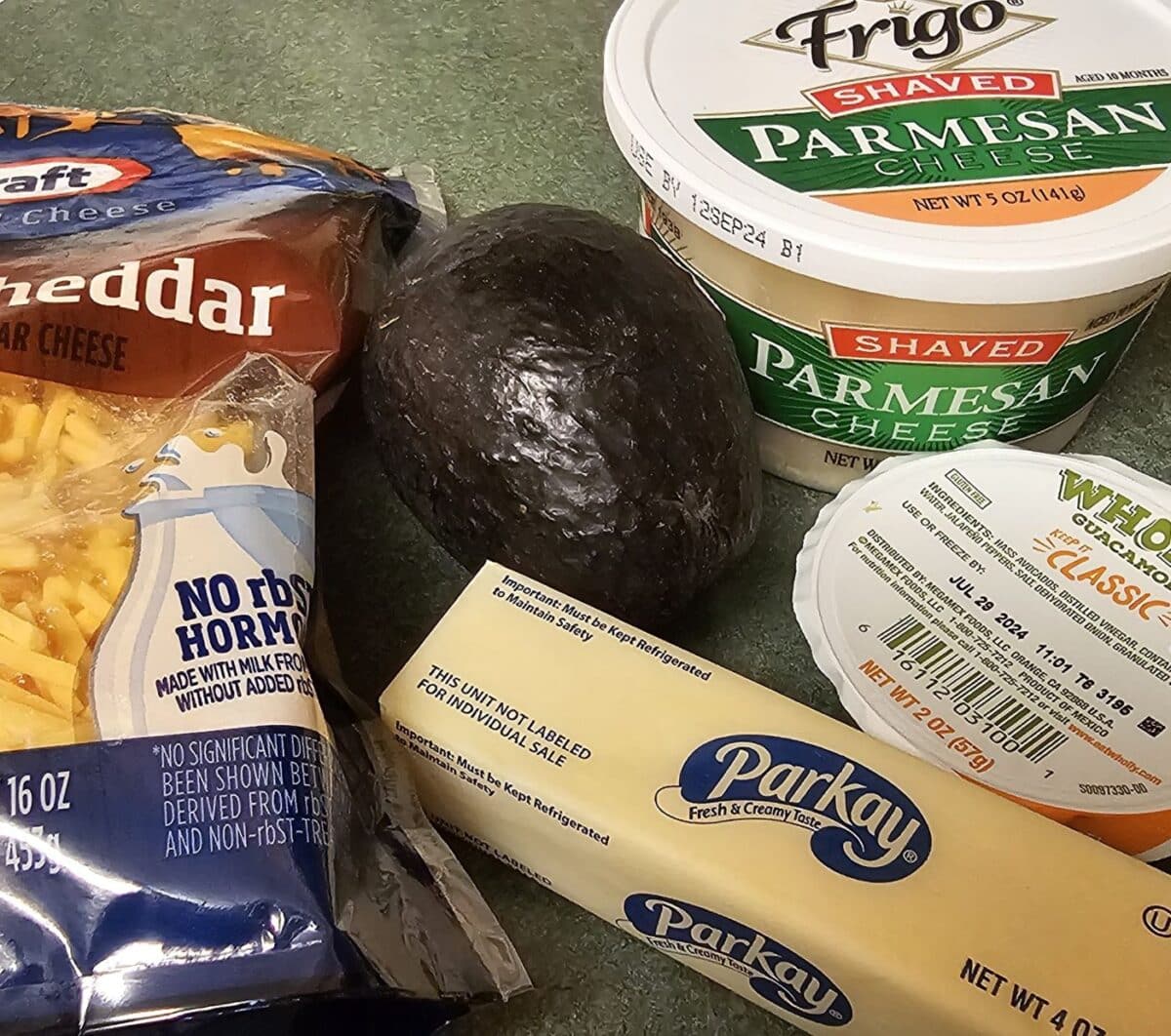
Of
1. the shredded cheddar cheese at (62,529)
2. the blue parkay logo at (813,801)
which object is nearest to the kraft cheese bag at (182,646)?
the shredded cheddar cheese at (62,529)

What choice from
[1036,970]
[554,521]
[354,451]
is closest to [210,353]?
[354,451]

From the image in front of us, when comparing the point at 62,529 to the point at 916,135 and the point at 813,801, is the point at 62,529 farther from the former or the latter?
the point at 916,135

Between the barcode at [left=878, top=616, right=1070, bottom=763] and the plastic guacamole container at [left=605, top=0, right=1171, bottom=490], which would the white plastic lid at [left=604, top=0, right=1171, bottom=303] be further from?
the barcode at [left=878, top=616, right=1070, bottom=763]

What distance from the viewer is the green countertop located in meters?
0.75

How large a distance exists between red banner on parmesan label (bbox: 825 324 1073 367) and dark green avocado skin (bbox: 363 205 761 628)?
0.08 m

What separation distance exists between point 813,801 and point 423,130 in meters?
0.69

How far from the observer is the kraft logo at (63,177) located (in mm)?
785

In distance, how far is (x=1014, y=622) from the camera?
70 cm

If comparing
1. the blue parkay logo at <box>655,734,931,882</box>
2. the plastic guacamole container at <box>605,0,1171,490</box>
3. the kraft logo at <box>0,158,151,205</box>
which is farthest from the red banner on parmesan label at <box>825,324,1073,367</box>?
the kraft logo at <box>0,158,151,205</box>

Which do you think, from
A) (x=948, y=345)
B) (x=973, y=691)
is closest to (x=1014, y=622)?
(x=973, y=691)

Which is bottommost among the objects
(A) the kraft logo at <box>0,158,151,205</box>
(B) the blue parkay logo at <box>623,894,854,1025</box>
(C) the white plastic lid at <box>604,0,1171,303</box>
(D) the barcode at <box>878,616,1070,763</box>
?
(B) the blue parkay logo at <box>623,894,854,1025</box>

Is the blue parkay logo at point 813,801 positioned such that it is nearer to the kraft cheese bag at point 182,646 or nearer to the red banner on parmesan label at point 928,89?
the kraft cheese bag at point 182,646

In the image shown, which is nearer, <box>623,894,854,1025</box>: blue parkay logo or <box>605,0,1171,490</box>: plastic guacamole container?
<box>623,894,854,1025</box>: blue parkay logo

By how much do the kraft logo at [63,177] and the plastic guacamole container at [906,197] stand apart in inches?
12.0
